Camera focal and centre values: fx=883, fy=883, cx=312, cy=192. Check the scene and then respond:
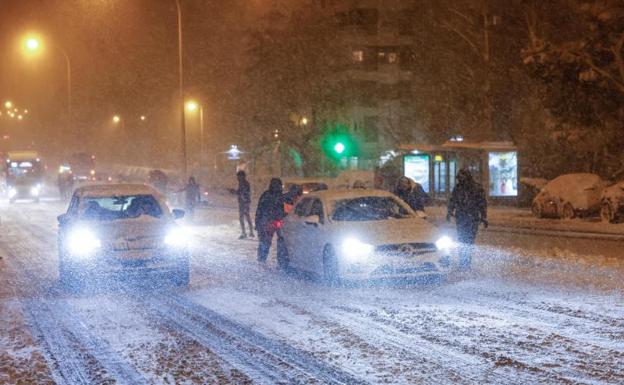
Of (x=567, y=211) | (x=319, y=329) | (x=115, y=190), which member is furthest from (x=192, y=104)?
(x=319, y=329)

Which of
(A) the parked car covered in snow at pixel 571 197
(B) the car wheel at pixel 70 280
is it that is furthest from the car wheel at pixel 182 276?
(A) the parked car covered in snow at pixel 571 197

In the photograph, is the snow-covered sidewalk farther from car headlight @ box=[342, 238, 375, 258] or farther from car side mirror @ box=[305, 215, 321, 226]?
car headlight @ box=[342, 238, 375, 258]

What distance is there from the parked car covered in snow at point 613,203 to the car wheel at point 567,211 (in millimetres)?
1847

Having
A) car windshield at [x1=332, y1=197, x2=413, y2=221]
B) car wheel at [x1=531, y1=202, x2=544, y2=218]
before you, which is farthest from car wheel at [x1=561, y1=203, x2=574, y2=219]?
car windshield at [x1=332, y1=197, x2=413, y2=221]

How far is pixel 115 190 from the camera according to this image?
14.2 meters

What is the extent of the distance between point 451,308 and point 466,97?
40.8 meters

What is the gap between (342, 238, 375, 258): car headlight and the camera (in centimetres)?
1224

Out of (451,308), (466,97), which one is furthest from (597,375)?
(466,97)

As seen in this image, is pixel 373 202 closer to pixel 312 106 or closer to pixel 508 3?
pixel 508 3

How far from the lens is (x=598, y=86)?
2914 centimetres

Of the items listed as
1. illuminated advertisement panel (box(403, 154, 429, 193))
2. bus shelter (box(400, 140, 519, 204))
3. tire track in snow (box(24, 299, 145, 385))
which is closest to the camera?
tire track in snow (box(24, 299, 145, 385))

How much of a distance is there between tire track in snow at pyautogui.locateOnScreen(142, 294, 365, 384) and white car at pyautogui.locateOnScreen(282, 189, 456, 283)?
8.14ft

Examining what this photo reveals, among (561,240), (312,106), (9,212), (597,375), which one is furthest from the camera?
(312,106)

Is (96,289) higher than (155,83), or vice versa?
(155,83)
